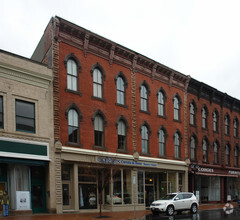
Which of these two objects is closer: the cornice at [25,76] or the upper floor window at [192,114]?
the cornice at [25,76]

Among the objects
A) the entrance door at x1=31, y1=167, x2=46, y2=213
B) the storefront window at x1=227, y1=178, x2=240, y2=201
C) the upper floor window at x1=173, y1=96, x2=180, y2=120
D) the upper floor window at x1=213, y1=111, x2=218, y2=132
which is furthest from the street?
the storefront window at x1=227, y1=178, x2=240, y2=201

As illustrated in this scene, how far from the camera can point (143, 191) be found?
Result: 29344mm

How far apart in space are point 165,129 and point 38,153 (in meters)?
14.7

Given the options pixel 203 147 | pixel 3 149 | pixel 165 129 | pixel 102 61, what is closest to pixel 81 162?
pixel 3 149

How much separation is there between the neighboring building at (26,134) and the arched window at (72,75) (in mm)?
1851

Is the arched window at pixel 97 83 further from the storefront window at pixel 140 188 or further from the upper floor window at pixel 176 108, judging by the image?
the upper floor window at pixel 176 108

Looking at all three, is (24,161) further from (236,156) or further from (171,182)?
(236,156)

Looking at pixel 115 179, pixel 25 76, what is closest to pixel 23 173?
pixel 25 76

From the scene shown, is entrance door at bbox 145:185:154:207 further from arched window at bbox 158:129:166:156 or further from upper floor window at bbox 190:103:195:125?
upper floor window at bbox 190:103:195:125

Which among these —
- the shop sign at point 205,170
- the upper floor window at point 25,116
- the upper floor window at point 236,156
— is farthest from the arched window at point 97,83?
the upper floor window at point 236,156

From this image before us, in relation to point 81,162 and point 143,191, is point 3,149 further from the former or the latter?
point 143,191

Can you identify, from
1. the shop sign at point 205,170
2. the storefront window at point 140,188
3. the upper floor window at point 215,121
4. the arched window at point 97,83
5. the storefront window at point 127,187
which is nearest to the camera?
the arched window at point 97,83

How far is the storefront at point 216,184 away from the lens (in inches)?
1483

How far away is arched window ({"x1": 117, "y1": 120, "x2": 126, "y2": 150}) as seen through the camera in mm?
28000
